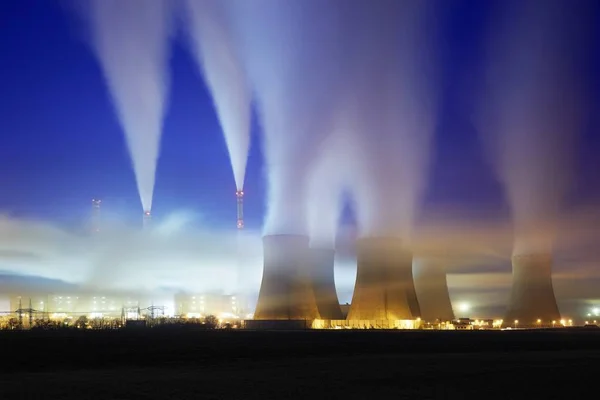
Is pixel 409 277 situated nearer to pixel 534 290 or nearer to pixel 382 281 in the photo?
pixel 382 281

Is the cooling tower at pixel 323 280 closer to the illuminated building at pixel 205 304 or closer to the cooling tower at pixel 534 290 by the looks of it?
the cooling tower at pixel 534 290

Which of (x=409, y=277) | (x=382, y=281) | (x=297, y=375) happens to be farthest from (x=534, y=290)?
(x=297, y=375)

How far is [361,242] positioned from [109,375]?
38.0m

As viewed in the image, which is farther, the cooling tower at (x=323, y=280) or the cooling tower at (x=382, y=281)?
the cooling tower at (x=323, y=280)

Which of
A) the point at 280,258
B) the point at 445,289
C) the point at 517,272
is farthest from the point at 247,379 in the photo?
the point at 445,289

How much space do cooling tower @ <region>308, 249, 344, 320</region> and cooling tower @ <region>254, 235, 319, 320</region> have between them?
2.99m

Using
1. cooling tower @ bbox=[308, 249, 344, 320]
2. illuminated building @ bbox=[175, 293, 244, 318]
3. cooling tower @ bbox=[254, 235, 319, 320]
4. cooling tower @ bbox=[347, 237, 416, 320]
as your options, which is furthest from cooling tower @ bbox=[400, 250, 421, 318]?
illuminated building @ bbox=[175, 293, 244, 318]

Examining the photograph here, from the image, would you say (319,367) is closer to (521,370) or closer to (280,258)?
(521,370)

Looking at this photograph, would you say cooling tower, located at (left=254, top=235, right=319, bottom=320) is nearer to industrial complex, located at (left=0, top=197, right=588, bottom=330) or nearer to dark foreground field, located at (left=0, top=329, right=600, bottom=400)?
industrial complex, located at (left=0, top=197, right=588, bottom=330)

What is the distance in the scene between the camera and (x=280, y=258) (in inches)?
2191

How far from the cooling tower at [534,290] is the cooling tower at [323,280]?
17.1m

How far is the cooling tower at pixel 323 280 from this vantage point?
62.8 metres

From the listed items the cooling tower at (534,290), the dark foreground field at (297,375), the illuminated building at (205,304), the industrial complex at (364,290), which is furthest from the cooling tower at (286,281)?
the illuminated building at (205,304)

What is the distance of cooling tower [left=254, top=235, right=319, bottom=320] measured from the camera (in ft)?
182
